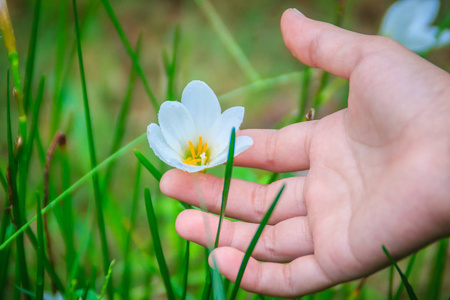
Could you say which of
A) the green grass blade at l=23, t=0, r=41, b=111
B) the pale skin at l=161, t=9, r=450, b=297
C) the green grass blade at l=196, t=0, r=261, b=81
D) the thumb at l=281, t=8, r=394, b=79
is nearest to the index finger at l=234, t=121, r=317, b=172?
the pale skin at l=161, t=9, r=450, b=297

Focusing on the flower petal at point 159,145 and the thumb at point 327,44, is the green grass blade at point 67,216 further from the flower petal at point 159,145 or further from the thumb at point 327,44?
the thumb at point 327,44

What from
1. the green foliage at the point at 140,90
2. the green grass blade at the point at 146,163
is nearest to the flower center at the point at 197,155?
the green grass blade at the point at 146,163

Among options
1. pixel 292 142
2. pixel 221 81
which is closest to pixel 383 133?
pixel 292 142

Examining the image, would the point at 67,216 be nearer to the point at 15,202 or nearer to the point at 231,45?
the point at 15,202

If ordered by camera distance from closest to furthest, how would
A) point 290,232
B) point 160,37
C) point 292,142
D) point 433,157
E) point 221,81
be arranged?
point 433,157 → point 290,232 → point 292,142 → point 221,81 → point 160,37

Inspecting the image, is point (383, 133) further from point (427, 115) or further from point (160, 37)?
point (160, 37)

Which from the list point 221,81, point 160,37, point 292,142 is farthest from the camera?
point 160,37

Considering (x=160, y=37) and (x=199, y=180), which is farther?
(x=160, y=37)

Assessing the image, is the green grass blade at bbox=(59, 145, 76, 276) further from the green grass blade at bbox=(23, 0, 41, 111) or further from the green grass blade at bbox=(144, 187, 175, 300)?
the green grass blade at bbox=(144, 187, 175, 300)
